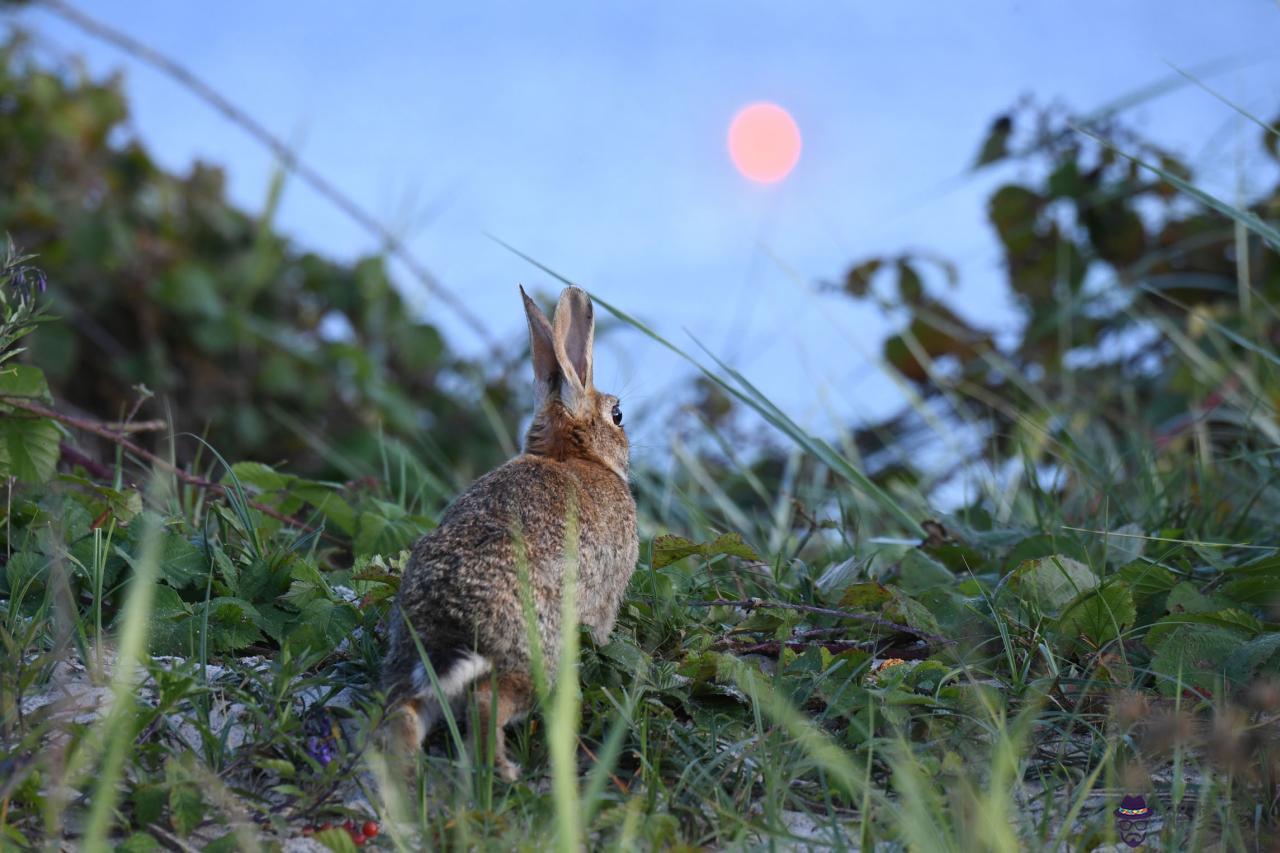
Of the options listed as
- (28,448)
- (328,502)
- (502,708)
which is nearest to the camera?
(502,708)

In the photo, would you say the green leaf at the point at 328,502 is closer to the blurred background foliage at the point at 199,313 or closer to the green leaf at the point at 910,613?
the green leaf at the point at 910,613

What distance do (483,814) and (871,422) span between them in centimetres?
433

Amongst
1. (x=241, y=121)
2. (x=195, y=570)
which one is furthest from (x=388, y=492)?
(x=241, y=121)

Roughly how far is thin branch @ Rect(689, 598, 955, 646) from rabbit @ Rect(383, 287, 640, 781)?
0.26 meters

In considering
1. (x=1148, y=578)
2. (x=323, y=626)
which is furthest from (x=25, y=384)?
(x=1148, y=578)

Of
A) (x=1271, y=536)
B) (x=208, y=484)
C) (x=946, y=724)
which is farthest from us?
(x=1271, y=536)

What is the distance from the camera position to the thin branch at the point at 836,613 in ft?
10.4

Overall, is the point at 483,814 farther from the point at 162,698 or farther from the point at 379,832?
the point at 162,698

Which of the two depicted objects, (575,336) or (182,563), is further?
(575,336)

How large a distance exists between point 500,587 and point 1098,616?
1528 millimetres

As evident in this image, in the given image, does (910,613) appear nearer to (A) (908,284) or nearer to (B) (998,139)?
(B) (998,139)

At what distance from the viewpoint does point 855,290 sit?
7219 millimetres

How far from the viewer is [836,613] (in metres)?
3.22

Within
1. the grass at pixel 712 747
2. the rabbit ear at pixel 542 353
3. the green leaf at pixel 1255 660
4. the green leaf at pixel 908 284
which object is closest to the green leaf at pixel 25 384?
the grass at pixel 712 747
